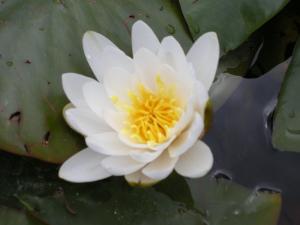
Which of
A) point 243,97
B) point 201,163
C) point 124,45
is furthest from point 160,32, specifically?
point 201,163

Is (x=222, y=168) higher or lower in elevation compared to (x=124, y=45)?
lower

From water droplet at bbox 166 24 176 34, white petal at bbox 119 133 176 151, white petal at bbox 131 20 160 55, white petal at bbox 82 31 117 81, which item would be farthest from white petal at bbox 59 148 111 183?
water droplet at bbox 166 24 176 34

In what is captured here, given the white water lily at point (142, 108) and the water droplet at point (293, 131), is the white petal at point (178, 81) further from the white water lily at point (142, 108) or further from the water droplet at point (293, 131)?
the water droplet at point (293, 131)

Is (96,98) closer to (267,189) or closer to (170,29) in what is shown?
(170,29)

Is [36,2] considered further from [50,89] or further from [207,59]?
[207,59]

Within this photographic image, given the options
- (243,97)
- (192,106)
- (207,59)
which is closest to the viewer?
(192,106)

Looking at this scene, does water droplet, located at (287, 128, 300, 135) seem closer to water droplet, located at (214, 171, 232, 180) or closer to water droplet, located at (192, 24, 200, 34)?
water droplet, located at (214, 171, 232, 180)

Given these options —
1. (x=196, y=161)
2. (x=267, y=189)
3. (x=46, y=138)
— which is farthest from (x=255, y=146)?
(x=46, y=138)
